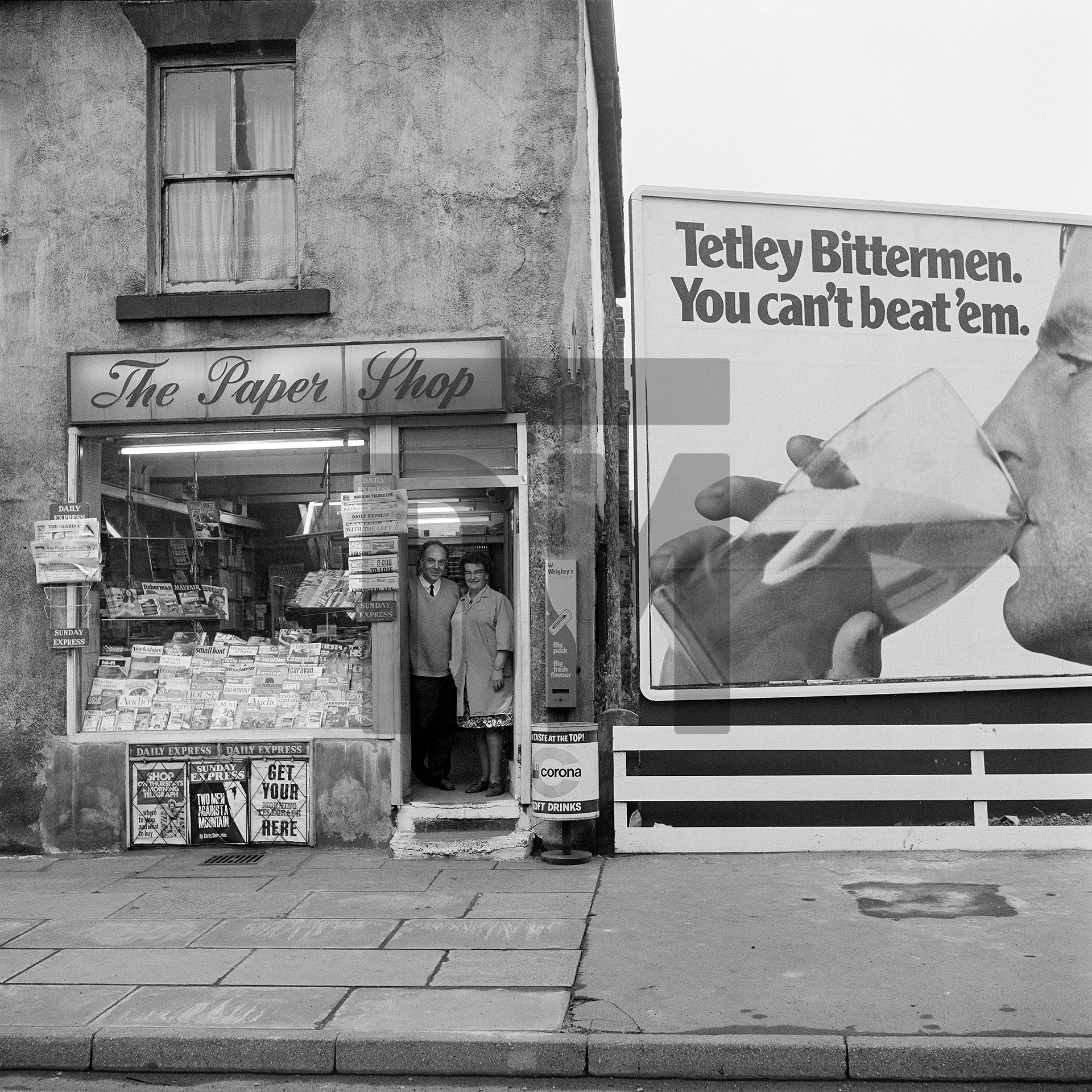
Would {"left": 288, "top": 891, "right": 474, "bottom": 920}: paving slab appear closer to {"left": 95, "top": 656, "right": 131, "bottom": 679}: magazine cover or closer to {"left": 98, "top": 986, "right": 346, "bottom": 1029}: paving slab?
{"left": 98, "top": 986, "right": 346, "bottom": 1029}: paving slab

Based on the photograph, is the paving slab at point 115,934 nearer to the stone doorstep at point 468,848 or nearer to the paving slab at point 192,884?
the paving slab at point 192,884

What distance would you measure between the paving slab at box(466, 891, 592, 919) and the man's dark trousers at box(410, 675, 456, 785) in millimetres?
2217

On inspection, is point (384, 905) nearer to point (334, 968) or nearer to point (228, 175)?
point (334, 968)

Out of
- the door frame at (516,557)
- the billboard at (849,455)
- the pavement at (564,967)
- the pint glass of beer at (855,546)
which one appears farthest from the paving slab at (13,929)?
the pint glass of beer at (855,546)

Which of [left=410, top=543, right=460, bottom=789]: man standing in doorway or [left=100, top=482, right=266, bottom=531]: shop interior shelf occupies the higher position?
[left=100, top=482, right=266, bottom=531]: shop interior shelf

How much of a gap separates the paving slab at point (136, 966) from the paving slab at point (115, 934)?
11 centimetres

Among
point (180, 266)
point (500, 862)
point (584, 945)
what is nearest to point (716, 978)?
point (584, 945)

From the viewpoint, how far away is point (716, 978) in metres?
5.84

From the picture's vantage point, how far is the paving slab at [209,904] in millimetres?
7266

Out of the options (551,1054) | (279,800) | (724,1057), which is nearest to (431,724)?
(279,800)

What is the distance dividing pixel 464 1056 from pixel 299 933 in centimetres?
203

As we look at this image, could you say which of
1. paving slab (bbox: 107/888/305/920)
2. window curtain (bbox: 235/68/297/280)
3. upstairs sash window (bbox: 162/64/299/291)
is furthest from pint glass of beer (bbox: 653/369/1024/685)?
upstairs sash window (bbox: 162/64/299/291)

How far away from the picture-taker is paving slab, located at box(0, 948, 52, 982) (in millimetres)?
6168

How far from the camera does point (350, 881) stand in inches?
317
